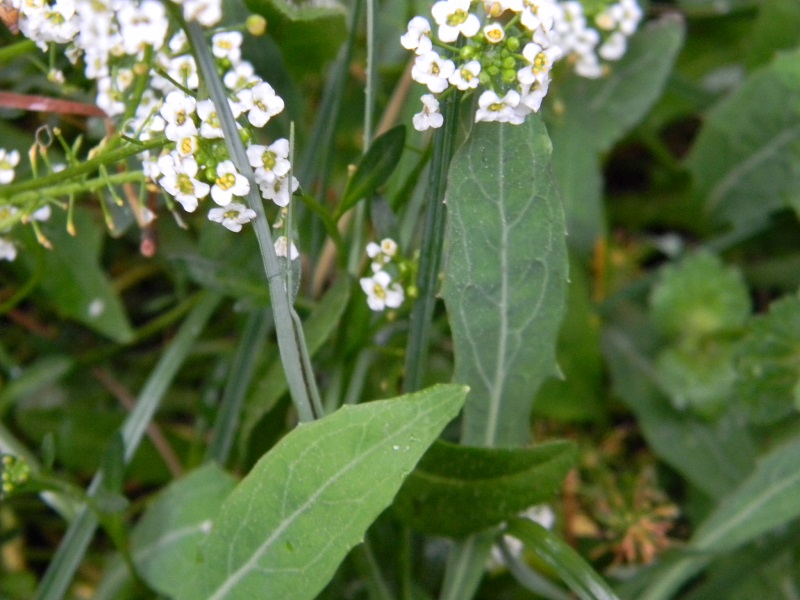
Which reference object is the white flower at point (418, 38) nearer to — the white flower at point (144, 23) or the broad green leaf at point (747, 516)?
the white flower at point (144, 23)

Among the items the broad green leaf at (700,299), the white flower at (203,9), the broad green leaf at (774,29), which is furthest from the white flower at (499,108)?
the broad green leaf at (774,29)

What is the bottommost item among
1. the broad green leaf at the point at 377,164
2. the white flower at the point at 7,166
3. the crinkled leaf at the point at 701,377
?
the crinkled leaf at the point at 701,377

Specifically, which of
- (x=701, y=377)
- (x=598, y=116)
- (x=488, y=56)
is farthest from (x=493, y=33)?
(x=701, y=377)

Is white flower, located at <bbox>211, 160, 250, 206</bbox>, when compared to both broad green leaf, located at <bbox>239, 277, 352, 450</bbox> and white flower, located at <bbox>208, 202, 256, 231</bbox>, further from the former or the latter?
broad green leaf, located at <bbox>239, 277, 352, 450</bbox>

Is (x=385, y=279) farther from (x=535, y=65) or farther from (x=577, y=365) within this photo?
(x=577, y=365)

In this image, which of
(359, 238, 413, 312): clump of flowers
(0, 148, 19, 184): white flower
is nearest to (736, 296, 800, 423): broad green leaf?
(359, 238, 413, 312): clump of flowers

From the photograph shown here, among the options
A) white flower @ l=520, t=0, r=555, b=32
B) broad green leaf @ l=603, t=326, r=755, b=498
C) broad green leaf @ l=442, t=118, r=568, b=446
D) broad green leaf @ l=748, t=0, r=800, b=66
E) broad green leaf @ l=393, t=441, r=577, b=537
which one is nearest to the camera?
white flower @ l=520, t=0, r=555, b=32
